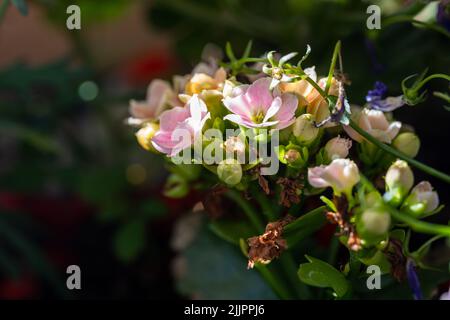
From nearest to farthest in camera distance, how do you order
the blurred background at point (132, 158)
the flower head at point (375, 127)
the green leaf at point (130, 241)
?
the flower head at point (375, 127), the blurred background at point (132, 158), the green leaf at point (130, 241)

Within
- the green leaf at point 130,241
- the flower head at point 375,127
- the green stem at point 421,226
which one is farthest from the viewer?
the green leaf at point 130,241

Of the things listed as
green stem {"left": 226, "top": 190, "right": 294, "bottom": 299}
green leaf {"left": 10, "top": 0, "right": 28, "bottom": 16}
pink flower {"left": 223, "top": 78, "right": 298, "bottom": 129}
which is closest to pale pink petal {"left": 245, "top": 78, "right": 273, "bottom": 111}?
pink flower {"left": 223, "top": 78, "right": 298, "bottom": 129}

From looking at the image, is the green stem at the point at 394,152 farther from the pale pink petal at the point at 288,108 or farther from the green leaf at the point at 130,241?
the green leaf at the point at 130,241

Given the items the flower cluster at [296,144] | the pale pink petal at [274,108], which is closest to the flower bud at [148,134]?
the flower cluster at [296,144]

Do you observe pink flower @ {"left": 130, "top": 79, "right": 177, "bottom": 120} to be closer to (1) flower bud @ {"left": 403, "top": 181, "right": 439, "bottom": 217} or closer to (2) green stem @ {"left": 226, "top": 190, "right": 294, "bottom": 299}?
(2) green stem @ {"left": 226, "top": 190, "right": 294, "bottom": 299}

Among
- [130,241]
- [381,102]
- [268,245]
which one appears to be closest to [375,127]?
[381,102]

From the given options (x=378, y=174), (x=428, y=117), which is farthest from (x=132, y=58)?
(x=378, y=174)

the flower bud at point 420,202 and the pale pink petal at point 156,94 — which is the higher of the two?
the pale pink petal at point 156,94
